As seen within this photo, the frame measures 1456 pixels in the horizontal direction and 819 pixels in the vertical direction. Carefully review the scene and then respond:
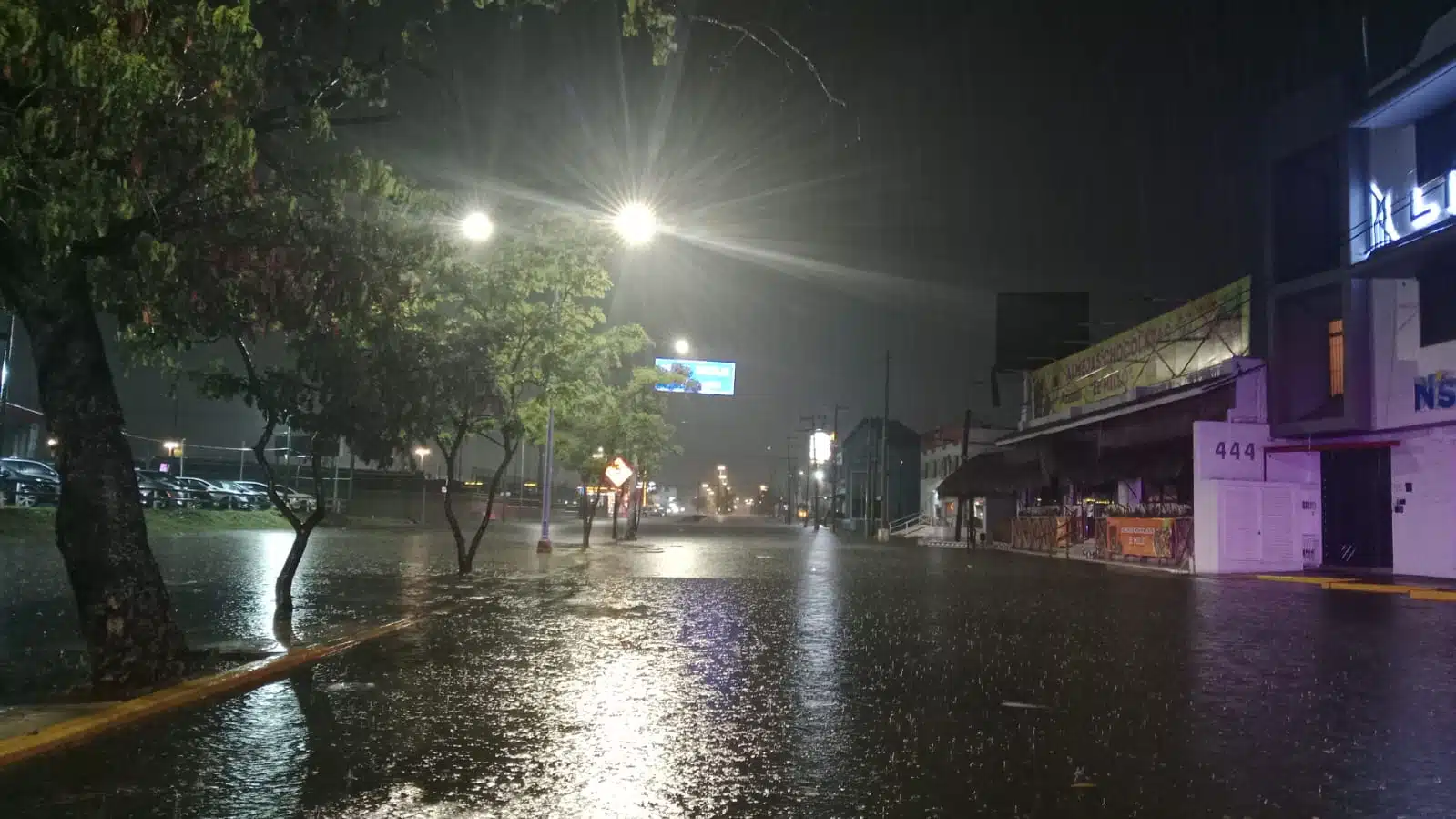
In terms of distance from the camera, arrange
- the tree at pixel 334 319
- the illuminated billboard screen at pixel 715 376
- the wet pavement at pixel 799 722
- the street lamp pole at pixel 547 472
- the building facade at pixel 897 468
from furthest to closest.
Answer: the building facade at pixel 897 468 < the illuminated billboard screen at pixel 715 376 < the street lamp pole at pixel 547 472 < the tree at pixel 334 319 < the wet pavement at pixel 799 722

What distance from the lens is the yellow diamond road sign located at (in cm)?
3155

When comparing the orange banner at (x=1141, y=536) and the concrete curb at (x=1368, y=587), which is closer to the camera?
the concrete curb at (x=1368, y=587)

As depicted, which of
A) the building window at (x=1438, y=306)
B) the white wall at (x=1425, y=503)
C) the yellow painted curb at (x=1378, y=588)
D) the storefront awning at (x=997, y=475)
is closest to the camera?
the yellow painted curb at (x=1378, y=588)

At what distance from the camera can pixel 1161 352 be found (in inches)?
1302

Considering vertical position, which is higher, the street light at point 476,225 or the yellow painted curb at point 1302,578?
the street light at point 476,225

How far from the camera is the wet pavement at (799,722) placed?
5.54 metres

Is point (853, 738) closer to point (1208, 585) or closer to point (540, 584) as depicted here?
point (540, 584)

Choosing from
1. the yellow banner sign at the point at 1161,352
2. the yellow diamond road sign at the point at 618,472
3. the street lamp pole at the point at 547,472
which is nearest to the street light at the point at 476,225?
the street lamp pole at the point at 547,472

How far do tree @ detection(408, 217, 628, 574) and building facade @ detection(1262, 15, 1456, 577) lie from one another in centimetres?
1579

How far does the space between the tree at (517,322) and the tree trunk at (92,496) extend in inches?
318

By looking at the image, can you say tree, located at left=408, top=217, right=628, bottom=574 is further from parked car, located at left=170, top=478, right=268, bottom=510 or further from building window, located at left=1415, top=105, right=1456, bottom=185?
parked car, located at left=170, top=478, right=268, bottom=510

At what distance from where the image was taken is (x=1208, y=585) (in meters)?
21.8

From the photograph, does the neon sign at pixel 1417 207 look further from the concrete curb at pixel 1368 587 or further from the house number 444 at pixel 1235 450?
the concrete curb at pixel 1368 587

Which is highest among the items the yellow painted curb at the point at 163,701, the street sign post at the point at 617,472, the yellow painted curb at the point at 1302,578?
the street sign post at the point at 617,472
